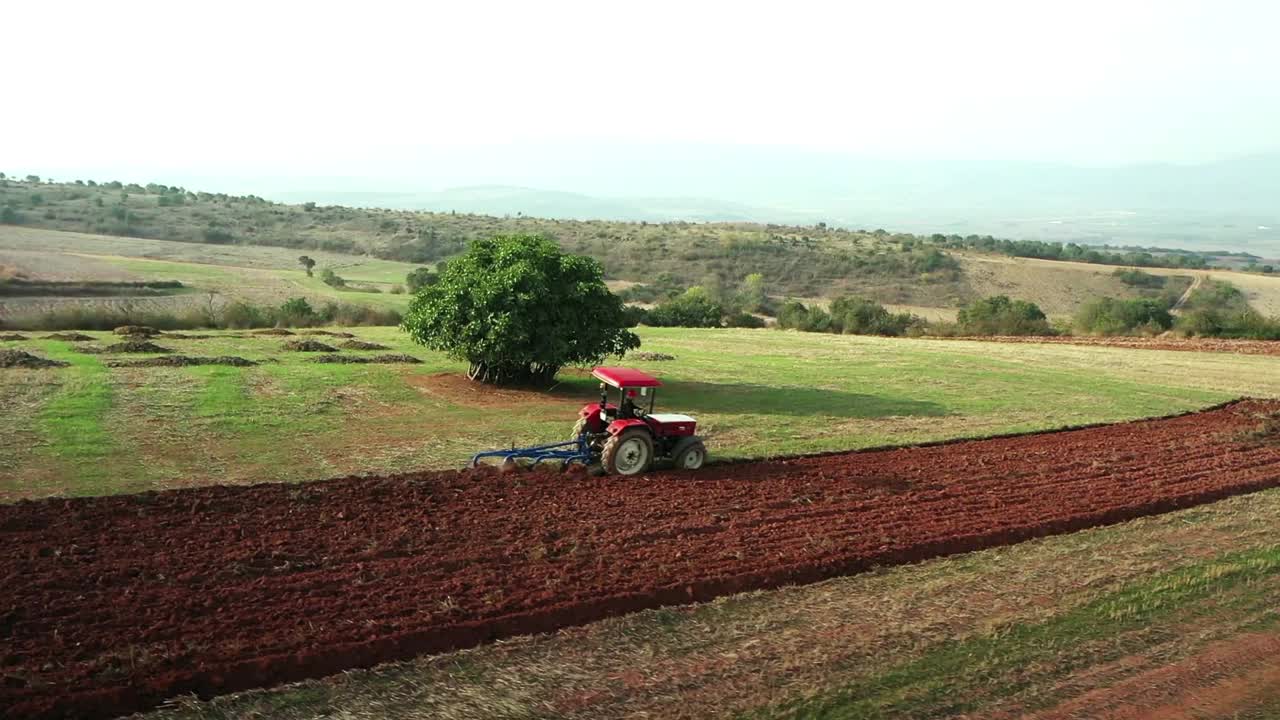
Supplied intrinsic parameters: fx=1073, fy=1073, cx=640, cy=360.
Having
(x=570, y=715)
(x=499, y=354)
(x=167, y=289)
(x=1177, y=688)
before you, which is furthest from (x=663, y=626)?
(x=167, y=289)

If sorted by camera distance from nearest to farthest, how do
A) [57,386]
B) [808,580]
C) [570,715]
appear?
[570,715], [808,580], [57,386]

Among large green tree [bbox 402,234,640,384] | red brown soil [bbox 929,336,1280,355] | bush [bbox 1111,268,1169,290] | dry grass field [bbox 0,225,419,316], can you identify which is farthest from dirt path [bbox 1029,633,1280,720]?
bush [bbox 1111,268,1169,290]

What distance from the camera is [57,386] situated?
2317 cm

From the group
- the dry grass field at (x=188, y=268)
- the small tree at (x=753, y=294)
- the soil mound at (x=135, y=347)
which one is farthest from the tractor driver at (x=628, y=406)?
the small tree at (x=753, y=294)

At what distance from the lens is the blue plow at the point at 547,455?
671 inches

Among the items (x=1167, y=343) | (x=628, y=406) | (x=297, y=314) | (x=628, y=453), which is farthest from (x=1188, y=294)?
(x=628, y=453)

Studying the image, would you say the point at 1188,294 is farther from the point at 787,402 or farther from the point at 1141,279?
the point at 787,402

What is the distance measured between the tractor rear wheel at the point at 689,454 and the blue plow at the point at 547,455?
1478 millimetres

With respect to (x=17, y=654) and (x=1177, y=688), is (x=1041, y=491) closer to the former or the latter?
(x=1177, y=688)

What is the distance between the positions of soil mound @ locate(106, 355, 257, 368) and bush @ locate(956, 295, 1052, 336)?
1489 inches

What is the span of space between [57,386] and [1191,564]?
2190 centimetres

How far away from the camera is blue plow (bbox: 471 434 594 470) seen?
55.9 ft

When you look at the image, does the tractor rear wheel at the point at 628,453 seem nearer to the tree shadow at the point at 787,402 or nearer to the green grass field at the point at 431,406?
the green grass field at the point at 431,406

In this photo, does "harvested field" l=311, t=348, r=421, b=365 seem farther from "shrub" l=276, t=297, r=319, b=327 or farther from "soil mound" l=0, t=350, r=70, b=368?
"shrub" l=276, t=297, r=319, b=327
